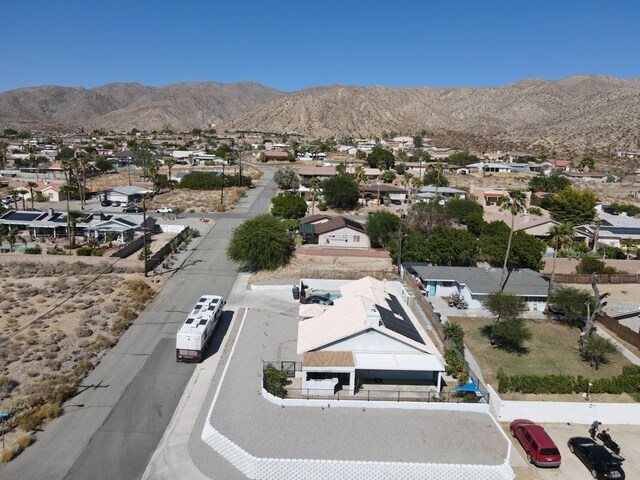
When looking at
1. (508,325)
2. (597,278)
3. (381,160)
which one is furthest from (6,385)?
(381,160)

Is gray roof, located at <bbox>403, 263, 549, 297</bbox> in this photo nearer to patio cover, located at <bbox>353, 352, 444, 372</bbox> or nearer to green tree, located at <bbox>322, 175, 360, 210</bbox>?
patio cover, located at <bbox>353, 352, 444, 372</bbox>

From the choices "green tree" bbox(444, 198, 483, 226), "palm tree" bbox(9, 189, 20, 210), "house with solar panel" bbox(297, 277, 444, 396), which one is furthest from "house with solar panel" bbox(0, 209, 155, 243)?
"green tree" bbox(444, 198, 483, 226)

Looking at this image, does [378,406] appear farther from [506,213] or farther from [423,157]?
[423,157]

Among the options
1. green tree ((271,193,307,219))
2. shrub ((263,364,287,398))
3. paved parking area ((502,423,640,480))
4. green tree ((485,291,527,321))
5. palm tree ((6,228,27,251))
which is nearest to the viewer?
paved parking area ((502,423,640,480))

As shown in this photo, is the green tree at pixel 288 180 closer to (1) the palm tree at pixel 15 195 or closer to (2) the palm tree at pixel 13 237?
(1) the palm tree at pixel 15 195

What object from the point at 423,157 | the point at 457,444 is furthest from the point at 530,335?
the point at 423,157

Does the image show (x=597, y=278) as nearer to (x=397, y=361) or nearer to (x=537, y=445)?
(x=397, y=361)

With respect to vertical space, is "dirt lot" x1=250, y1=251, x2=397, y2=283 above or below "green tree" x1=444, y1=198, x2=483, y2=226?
below
